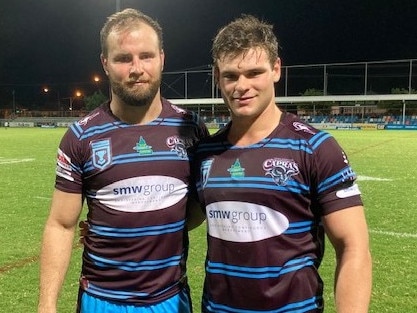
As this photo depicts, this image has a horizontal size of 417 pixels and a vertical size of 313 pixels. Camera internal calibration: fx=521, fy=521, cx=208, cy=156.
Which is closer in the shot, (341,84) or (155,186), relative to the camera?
(155,186)

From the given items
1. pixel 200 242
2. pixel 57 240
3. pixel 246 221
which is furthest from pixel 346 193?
pixel 200 242

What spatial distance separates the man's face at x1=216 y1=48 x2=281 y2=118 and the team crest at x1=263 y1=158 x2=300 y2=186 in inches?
8.1

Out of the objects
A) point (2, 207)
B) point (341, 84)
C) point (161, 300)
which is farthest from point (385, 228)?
point (341, 84)

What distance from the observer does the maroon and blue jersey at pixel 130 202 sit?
2.25 metres

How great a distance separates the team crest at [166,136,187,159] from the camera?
7.61ft

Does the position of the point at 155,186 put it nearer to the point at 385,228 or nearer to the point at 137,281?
the point at 137,281

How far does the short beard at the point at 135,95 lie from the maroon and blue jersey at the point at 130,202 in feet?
0.37

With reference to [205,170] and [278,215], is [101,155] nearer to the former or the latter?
[205,170]

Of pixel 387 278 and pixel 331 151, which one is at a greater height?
pixel 331 151

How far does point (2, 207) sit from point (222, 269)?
7.05 m

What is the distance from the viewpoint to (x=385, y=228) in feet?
21.7

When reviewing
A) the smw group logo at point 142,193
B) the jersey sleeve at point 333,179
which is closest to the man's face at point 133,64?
the smw group logo at point 142,193

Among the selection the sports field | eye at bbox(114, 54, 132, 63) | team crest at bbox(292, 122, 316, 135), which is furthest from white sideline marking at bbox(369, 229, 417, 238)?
eye at bbox(114, 54, 132, 63)

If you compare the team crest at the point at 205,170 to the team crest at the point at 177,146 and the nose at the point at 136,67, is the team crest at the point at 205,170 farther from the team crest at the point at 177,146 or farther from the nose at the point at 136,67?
the nose at the point at 136,67
